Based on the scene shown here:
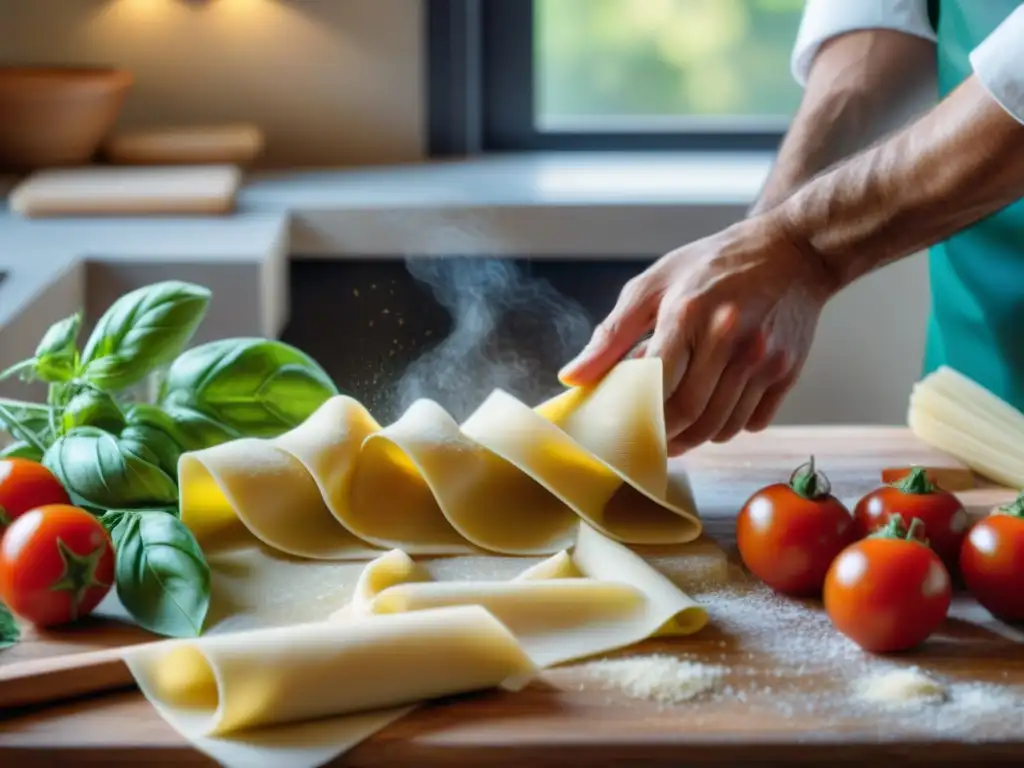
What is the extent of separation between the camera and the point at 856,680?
942 mm

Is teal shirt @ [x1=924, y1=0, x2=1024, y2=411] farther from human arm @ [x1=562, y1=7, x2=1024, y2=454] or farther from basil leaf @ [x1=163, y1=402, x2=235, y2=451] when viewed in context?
basil leaf @ [x1=163, y1=402, x2=235, y2=451]

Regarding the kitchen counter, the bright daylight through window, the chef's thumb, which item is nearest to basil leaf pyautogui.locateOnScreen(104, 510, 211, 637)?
the chef's thumb

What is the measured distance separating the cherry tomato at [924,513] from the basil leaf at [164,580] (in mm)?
499

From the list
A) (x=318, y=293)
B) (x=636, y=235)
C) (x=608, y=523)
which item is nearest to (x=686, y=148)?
(x=636, y=235)

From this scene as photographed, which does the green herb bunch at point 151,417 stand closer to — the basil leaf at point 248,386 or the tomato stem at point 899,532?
the basil leaf at point 248,386

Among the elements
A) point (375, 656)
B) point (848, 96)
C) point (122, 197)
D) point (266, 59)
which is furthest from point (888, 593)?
point (266, 59)

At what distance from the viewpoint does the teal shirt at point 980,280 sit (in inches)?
61.5

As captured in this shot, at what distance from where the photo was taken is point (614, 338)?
1.28 meters

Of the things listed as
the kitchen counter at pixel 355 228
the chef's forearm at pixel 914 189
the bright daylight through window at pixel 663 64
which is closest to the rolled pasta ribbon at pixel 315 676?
the chef's forearm at pixel 914 189

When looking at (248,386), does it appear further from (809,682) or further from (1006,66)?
(1006,66)

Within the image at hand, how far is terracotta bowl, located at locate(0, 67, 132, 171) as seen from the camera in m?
2.48

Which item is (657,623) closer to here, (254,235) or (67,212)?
(254,235)

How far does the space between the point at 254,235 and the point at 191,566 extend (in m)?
1.24

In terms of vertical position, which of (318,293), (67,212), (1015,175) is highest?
(1015,175)
